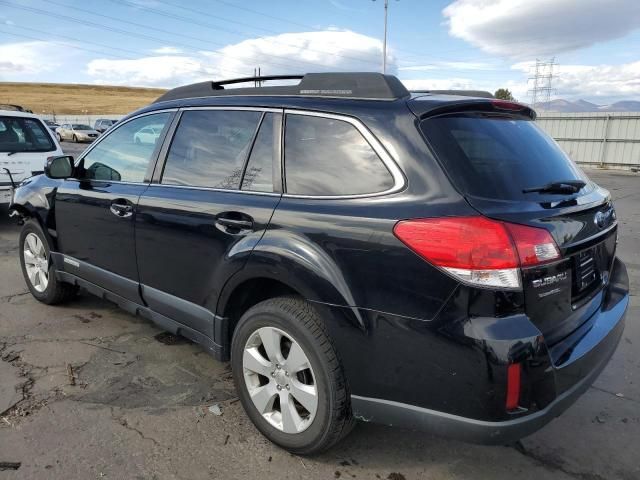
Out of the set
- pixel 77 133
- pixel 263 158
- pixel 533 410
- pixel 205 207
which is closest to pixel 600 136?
pixel 263 158

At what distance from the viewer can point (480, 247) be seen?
1.95 metres

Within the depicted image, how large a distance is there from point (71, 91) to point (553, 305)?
4130 inches

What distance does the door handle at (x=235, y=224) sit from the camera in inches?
103

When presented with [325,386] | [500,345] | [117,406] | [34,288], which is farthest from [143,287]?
[500,345]

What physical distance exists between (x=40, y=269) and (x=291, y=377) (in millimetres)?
3176

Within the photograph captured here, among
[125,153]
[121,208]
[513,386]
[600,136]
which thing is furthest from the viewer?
[600,136]

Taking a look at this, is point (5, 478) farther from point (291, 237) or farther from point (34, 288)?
point (34, 288)

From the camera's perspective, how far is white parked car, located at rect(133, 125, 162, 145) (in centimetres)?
345

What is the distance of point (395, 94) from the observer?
93.0 inches

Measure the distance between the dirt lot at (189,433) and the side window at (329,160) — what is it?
1.35 m

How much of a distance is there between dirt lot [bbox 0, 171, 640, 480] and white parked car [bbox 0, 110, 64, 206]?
4912 mm

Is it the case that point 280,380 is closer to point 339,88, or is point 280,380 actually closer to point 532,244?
point 532,244

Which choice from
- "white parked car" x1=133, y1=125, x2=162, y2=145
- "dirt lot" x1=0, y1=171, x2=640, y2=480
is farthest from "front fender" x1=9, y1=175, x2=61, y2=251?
"white parked car" x1=133, y1=125, x2=162, y2=145

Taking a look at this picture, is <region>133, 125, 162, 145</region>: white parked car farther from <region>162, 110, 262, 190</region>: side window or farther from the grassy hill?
the grassy hill
